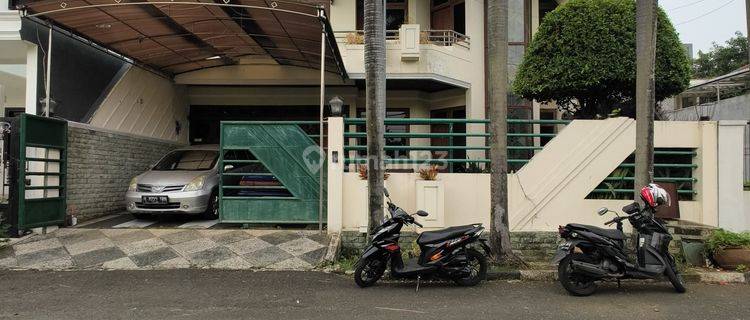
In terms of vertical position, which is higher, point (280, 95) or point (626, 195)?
point (280, 95)

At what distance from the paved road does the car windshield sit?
357cm

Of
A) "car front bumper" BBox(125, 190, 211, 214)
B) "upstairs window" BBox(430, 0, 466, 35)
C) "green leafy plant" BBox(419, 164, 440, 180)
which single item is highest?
"upstairs window" BBox(430, 0, 466, 35)

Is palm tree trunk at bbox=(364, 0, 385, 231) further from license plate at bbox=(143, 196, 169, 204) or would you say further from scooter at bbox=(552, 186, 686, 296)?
license plate at bbox=(143, 196, 169, 204)

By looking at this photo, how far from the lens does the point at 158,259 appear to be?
7094 mm

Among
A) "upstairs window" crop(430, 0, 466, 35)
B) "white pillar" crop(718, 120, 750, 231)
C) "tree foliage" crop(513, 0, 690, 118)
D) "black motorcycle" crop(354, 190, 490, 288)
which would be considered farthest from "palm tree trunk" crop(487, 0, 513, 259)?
"upstairs window" crop(430, 0, 466, 35)

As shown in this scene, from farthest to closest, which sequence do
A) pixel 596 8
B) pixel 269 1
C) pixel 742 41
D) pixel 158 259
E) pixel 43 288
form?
pixel 742 41 → pixel 596 8 → pixel 269 1 → pixel 158 259 → pixel 43 288

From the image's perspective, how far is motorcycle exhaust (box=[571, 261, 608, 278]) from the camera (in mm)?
5688

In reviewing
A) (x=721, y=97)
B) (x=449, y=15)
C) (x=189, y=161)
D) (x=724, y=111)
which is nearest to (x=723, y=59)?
(x=721, y=97)

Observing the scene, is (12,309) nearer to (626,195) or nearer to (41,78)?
(41,78)

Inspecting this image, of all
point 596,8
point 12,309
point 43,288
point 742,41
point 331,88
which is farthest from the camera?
point 742,41

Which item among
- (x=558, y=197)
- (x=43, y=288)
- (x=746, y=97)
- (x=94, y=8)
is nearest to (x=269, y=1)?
(x=94, y=8)

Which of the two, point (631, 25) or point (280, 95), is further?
point (280, 95)

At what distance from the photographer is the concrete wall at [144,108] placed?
10.6 meters

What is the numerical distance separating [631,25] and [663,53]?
31.3 inches
